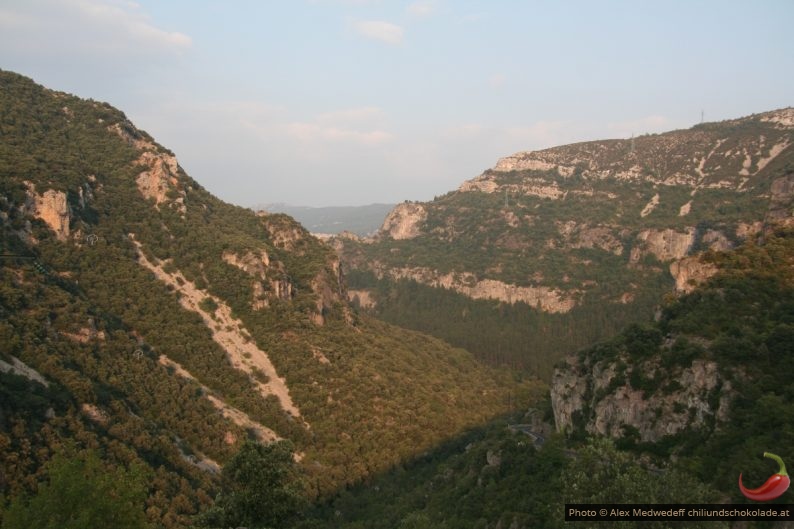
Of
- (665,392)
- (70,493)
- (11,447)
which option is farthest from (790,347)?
(11,447)

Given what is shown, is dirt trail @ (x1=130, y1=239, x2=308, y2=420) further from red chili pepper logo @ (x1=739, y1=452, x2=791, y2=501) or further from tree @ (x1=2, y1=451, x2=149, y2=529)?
red chili pepper logo @ (x1=739, y1=452, x2=791, y2=501)

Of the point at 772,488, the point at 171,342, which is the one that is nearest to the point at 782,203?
the point at 772,488

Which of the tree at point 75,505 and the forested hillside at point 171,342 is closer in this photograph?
the tree at point 75,505

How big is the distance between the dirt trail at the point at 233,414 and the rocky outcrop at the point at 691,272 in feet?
206

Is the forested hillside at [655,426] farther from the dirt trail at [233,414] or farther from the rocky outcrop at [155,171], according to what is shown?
the rocky outcrop at [155,171]

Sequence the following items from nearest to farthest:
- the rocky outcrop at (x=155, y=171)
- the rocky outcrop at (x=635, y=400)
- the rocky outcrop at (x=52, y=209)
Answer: the rocky outcrop at (x=635, y=400) → the rocky outcrop at (x=52, y=209) → the rocky outcrop at (x=155, y=171)

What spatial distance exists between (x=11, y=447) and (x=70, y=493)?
24601mm

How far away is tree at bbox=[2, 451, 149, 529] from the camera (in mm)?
29078

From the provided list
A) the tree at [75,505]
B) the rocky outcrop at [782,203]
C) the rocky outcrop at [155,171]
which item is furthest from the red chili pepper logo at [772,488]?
the rocky outcrop at [155,171]

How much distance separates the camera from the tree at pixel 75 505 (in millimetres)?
29078

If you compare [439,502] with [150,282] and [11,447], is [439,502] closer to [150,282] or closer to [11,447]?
[11,447]

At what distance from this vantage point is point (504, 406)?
403 feet

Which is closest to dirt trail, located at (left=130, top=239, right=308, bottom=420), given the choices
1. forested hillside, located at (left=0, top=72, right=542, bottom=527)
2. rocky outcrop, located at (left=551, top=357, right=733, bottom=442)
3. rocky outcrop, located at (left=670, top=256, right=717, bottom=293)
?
forested hillside, located at (left=0, top=72, right=542, bottom=527)

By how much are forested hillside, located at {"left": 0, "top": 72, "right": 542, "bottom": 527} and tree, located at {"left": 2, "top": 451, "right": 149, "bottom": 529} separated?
0.92 metres
